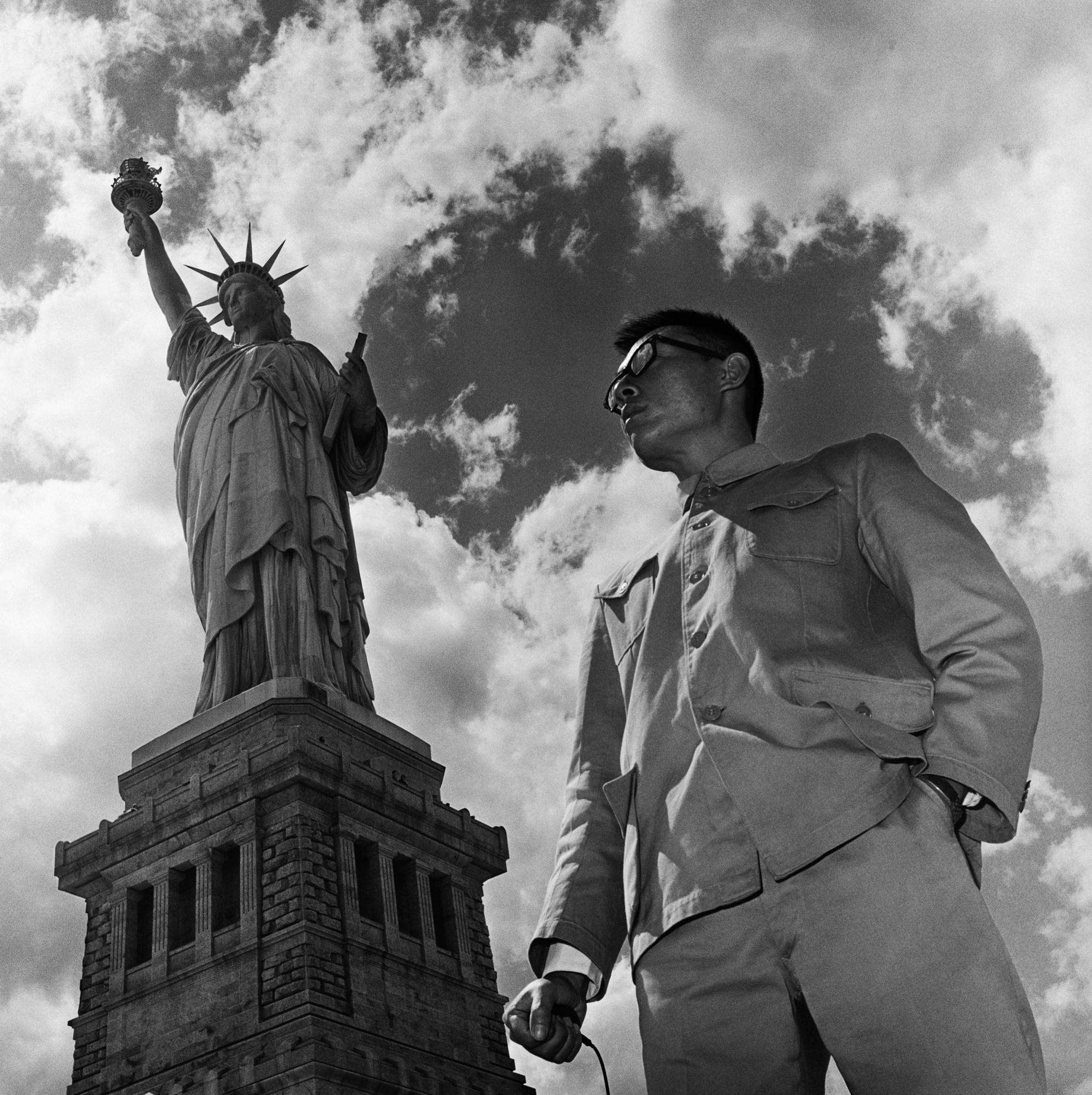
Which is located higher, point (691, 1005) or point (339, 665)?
point (339, 665)

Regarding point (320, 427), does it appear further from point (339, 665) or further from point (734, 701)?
point (734, 701)

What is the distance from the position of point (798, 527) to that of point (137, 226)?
24.8m

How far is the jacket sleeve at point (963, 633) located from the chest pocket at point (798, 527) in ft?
0.28

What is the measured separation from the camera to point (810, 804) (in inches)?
127

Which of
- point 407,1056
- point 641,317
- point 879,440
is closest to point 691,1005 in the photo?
point 879,440

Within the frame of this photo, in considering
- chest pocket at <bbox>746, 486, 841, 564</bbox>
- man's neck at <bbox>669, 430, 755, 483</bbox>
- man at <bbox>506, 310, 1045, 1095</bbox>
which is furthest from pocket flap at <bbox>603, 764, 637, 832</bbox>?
man's neck at <bbox>669, 430, 755, 483</bbox>

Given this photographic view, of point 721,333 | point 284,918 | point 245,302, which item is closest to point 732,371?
point 721,333

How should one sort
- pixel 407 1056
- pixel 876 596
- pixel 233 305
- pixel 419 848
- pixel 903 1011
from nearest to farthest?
pixel 903 1011
pixel 876 596
pixel 407 1056
pixel 419 848
pixel 233 305

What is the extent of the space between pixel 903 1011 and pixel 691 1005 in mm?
494

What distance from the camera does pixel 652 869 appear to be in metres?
3.49

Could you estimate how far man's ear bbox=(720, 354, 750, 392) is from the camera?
4.30 metres

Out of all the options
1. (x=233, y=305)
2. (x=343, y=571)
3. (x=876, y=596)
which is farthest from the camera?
(x=233, y=305)

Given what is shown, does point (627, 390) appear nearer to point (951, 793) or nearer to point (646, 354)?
point (646, 354)

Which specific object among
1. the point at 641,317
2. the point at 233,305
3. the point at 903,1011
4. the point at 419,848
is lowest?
the point at 903,1011
